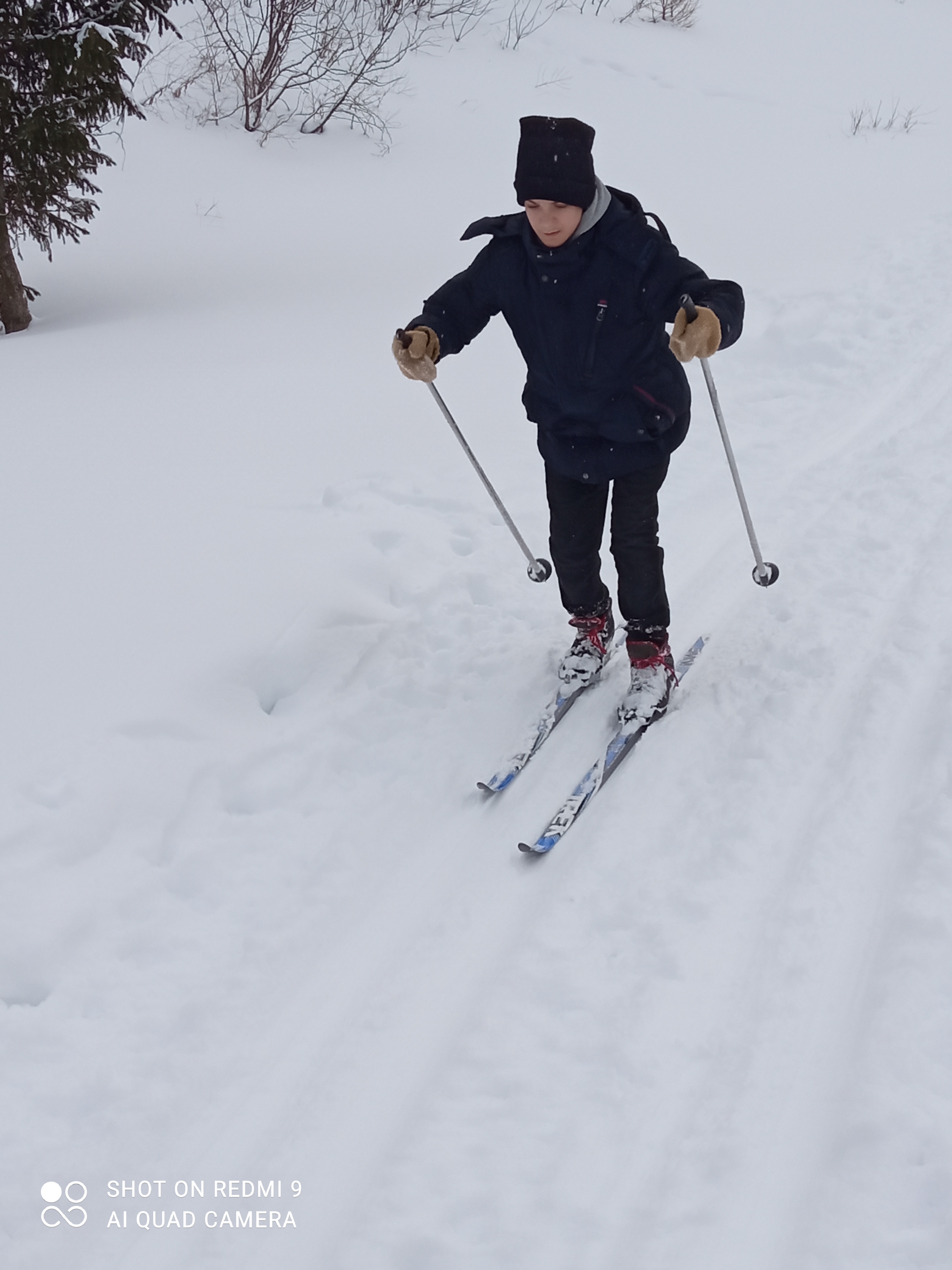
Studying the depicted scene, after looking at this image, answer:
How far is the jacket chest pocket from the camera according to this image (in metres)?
2.78

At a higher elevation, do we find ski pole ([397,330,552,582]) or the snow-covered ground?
ski pole ([397,330,552,582])

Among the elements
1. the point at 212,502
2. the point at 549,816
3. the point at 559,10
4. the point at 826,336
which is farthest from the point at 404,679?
the point at 559,10

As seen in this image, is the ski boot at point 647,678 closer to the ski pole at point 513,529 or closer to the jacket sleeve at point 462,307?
the ski pole at point 513,529

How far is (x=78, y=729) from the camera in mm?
3057

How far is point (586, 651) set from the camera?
3484mm

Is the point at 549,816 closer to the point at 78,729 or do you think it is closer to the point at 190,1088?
the point at 190,1088

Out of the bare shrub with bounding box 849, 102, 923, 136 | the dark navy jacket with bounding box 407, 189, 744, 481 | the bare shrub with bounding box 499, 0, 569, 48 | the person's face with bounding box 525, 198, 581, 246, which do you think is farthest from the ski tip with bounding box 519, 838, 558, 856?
the bare shrub with bounding box 499, 0, 569, 48

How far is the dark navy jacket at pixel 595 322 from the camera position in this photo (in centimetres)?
273

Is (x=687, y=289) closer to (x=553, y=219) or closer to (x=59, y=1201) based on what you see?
(x=553, y=219)

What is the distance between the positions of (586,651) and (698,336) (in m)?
1.23

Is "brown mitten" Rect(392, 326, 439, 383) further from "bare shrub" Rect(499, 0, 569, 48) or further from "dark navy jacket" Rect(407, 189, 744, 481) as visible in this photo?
"bare shrub" Rect(499, 0, 569, 48)

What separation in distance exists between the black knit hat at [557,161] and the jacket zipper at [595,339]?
275 millimetres

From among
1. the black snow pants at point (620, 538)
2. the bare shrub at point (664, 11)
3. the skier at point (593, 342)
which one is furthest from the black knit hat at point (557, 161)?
the bare shrub at point (664, 11)

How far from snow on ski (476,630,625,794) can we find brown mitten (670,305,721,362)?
4.11 ft
